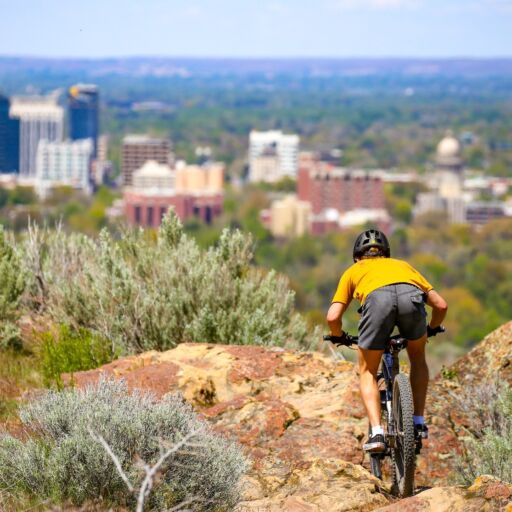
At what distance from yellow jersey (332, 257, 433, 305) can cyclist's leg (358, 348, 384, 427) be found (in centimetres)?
22

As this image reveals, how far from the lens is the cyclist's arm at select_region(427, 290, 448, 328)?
19.1 ft

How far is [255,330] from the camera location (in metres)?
8.40

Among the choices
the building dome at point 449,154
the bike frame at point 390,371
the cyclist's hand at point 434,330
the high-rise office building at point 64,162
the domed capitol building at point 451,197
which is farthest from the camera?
the high-rise office building at point 64,162

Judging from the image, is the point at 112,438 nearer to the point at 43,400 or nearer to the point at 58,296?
the point at 43,400

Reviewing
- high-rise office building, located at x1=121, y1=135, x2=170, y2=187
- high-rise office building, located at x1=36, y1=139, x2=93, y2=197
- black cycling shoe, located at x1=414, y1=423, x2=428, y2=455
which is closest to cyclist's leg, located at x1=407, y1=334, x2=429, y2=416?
black cycling shoe, located at x1=414, y1=423, x2=428, y2=455

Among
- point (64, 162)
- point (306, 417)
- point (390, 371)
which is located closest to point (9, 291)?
point (306, 417)

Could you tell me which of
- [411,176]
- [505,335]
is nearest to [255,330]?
[505,335]

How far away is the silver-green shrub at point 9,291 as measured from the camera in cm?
838

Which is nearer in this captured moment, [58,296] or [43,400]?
[43,400]

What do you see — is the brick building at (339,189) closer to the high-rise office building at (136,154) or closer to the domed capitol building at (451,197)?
the domed capitol building at (451,197)

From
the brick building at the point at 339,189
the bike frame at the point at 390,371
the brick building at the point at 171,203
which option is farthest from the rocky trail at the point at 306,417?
the brick building at the point at 339,189

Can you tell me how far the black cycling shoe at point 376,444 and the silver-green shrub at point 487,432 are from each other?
0.65 metres

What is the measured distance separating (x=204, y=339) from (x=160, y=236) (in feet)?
3.85

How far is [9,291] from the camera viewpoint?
28.6 ft
